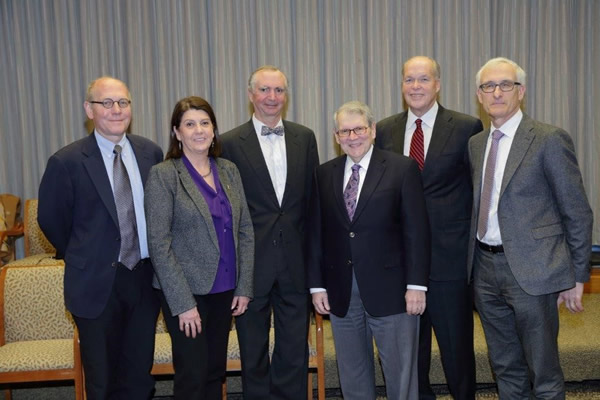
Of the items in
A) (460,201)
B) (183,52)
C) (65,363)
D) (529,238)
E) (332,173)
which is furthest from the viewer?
(183,52)

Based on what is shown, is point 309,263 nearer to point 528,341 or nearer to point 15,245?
point 528,341

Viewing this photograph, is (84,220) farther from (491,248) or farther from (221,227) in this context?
(491,248)

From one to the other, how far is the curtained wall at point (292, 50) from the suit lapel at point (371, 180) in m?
2.96

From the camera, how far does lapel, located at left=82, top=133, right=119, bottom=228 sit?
270cm

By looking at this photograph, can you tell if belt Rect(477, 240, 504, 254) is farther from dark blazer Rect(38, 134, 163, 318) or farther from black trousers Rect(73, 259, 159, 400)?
dark blazer Rect(38, 134, 163, 318)

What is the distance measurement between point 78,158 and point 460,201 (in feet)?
6.10

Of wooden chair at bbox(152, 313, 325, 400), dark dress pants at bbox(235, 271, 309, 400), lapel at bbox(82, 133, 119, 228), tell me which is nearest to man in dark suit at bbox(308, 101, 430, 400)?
dark dress pants at bbox(235, 271, 309, 400)

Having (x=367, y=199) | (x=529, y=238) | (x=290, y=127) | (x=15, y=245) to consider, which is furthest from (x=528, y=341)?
(x=15, y=245)

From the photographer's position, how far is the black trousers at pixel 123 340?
273 centimetres

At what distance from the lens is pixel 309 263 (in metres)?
2.93

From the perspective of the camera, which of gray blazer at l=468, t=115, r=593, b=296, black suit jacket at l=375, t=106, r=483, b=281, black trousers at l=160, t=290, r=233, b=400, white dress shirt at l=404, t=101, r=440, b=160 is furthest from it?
white dress shirt at l=404, t=101, r=440, b=160

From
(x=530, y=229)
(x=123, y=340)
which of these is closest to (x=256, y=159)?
(x=123, y=340)

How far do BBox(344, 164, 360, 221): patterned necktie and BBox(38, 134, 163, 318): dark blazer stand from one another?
3.44 feet

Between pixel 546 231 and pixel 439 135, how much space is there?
0.76 meters
